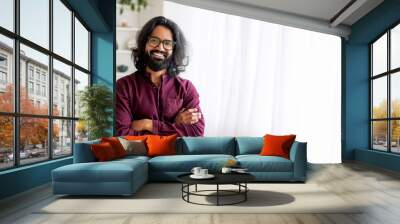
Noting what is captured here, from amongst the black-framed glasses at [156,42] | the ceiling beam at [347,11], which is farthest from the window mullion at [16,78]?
the ceiling beam at [347,11]

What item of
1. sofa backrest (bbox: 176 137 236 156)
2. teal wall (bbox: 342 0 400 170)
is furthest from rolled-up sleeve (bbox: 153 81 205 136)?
teal wall (bbox: 342 0 400 170)

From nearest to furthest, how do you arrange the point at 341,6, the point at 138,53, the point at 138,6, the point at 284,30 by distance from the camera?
the point at 138,6 < the point at 341,6 < the point at 138,53 < the point at 284,30

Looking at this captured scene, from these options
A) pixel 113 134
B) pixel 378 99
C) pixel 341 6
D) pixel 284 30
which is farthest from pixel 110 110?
pixel 378 99

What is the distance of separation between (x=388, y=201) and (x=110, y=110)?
5346mm

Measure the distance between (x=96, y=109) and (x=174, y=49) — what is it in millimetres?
2206

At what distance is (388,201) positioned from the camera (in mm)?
A: 4504

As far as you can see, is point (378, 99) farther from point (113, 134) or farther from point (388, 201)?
point (113, 134)

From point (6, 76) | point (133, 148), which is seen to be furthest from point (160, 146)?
point (6, 76)

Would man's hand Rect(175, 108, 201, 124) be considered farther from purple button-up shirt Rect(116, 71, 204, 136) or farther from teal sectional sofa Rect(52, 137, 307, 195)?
teal sectional sofa Rect(52, 137, 307, 195)

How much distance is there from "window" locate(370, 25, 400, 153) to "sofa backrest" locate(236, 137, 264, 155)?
9.63ft

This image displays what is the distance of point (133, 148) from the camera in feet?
21.2

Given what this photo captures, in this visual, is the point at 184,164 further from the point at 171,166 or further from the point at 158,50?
the point at 158,50

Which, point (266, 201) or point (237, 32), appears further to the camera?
point (237, 32)

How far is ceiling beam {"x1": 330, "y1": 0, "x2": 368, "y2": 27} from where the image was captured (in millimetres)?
6934
